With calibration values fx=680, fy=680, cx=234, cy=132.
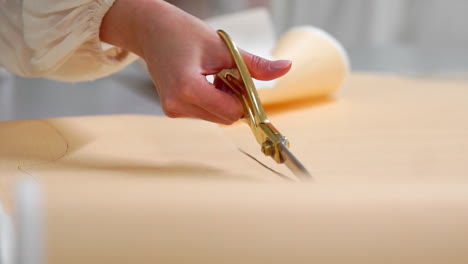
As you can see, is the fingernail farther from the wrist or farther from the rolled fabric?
the rolled fabric

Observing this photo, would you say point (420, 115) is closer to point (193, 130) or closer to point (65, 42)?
point (193, 130)

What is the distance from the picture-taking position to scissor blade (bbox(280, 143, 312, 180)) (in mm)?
480

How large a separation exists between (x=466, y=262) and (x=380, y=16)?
1462 mm

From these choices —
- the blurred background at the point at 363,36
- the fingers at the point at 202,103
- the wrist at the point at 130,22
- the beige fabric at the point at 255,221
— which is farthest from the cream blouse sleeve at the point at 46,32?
the blurred background at the point at 363,36

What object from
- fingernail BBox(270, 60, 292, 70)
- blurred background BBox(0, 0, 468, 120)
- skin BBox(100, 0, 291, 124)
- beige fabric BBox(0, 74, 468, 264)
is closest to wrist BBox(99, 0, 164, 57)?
skin BBox(100, 0, 291, 124)

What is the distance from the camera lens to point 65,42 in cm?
62

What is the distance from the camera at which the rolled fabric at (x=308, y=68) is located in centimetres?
87

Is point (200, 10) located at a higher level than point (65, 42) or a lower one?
higher

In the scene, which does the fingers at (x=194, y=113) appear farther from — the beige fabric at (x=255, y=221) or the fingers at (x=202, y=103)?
the beige fabric at (x=255, y=221)

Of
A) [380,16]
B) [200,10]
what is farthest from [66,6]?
[380,16]

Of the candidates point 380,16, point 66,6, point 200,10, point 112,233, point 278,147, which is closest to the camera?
point 112,233

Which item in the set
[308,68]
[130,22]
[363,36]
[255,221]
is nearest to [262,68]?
[130,22]

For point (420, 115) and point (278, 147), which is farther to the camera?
point (420, 115)

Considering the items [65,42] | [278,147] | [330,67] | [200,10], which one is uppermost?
[200,10]
